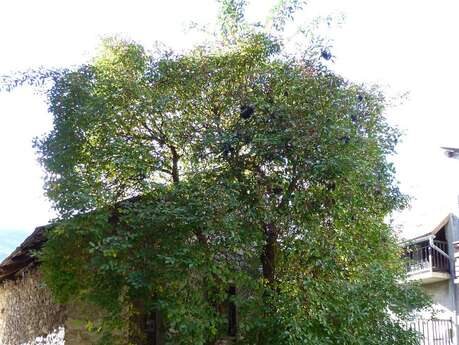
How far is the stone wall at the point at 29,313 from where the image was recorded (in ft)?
32.7

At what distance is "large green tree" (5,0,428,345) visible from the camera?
7.82 meters

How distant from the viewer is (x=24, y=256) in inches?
407

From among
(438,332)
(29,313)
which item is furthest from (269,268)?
(438,332)

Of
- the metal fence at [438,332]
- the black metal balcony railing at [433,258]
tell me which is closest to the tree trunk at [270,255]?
the metal fence at [438,332]

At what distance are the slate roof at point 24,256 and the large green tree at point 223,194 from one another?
128 centimetres

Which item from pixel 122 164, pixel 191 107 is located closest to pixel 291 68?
pixel 191 107

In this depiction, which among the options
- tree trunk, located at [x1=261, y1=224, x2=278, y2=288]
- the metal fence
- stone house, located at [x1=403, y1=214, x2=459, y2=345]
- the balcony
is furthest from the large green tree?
the balcony

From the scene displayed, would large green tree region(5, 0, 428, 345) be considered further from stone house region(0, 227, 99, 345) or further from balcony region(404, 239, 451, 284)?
balcony region(404, 239, 451, 284)

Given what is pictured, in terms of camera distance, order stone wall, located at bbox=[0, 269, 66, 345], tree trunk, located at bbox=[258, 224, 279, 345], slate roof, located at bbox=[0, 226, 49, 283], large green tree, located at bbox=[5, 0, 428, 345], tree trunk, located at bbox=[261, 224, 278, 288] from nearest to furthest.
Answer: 1. large green tree, located at bbox=[5, 0, 428, 345]
2. tree trunk, located at bbox=[258, 224, 279, 345]
3. tree trunk, located at bbox=[261, 224, 278, 288]
4. slate roof, located at bbox=[0, 226, 49, 283]
5. stone wall, located at bbox=[0, 269, 66, 345]

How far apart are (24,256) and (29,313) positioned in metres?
1.28

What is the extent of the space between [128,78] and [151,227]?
2.02 meters

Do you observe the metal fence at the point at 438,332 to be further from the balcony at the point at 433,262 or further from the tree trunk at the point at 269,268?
the tree trunk at the point at 269,268

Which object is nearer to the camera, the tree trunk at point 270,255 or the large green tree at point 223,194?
the large green tree at point 223,194

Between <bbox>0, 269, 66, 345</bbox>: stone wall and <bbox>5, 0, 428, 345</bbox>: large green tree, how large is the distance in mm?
1353
